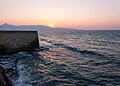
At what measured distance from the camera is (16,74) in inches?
714

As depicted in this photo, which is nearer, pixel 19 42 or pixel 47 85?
pixel 47 85

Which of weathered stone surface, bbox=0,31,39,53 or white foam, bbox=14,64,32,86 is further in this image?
weathered stone surface, bbox=0,31,39,53

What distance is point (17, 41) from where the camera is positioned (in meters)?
32.2

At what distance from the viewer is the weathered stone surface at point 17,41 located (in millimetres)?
30484

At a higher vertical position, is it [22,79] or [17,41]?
[17,41]

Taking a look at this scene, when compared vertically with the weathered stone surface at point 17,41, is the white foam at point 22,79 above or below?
below

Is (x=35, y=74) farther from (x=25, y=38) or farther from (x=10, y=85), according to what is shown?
(x=25, y=38)

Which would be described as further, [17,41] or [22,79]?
[17,41]

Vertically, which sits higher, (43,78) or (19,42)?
(19,42)

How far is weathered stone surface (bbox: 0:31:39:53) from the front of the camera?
30484 millimetres

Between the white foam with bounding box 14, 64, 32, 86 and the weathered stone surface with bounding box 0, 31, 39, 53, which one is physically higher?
the weathered stone surface with bounding box 0, 31, 39, 53

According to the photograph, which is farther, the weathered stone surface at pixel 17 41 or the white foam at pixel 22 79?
the weathered stone surface at pixel 17 41

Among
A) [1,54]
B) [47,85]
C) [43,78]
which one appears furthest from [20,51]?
[47,85]

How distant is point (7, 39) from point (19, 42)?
2.38m
